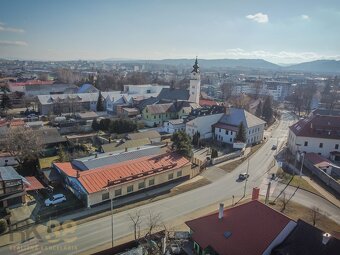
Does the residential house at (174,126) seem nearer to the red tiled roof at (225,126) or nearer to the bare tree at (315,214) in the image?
the red tiled roof at (225,126)

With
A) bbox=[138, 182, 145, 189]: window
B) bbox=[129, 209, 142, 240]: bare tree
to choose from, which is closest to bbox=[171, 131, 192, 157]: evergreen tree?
bbox=[138, 182, 145, 189]: window

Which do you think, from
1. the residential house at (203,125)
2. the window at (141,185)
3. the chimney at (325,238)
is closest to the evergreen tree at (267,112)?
the residential house at (203,125)

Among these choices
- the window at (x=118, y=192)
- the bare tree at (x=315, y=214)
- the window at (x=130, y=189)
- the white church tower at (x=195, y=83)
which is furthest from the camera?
the white church tower at (x=195, y=83)

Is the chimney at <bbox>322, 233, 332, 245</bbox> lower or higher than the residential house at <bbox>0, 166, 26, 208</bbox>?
higher

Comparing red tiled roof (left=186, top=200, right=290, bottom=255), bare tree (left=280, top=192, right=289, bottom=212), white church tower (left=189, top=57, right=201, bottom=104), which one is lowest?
bare tree (left=280, top=192, right=289, bottom=212)

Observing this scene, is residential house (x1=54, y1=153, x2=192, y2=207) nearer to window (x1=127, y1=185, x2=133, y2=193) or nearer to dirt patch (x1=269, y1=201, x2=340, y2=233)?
window (x1=127, y1=185, x2=133, y2=193)

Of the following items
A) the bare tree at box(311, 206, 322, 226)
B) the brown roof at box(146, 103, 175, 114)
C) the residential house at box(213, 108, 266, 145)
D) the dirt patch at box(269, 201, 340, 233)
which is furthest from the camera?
the brown roof at box(146, 103, 175, 114)

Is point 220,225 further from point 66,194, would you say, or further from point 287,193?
point 66,194
